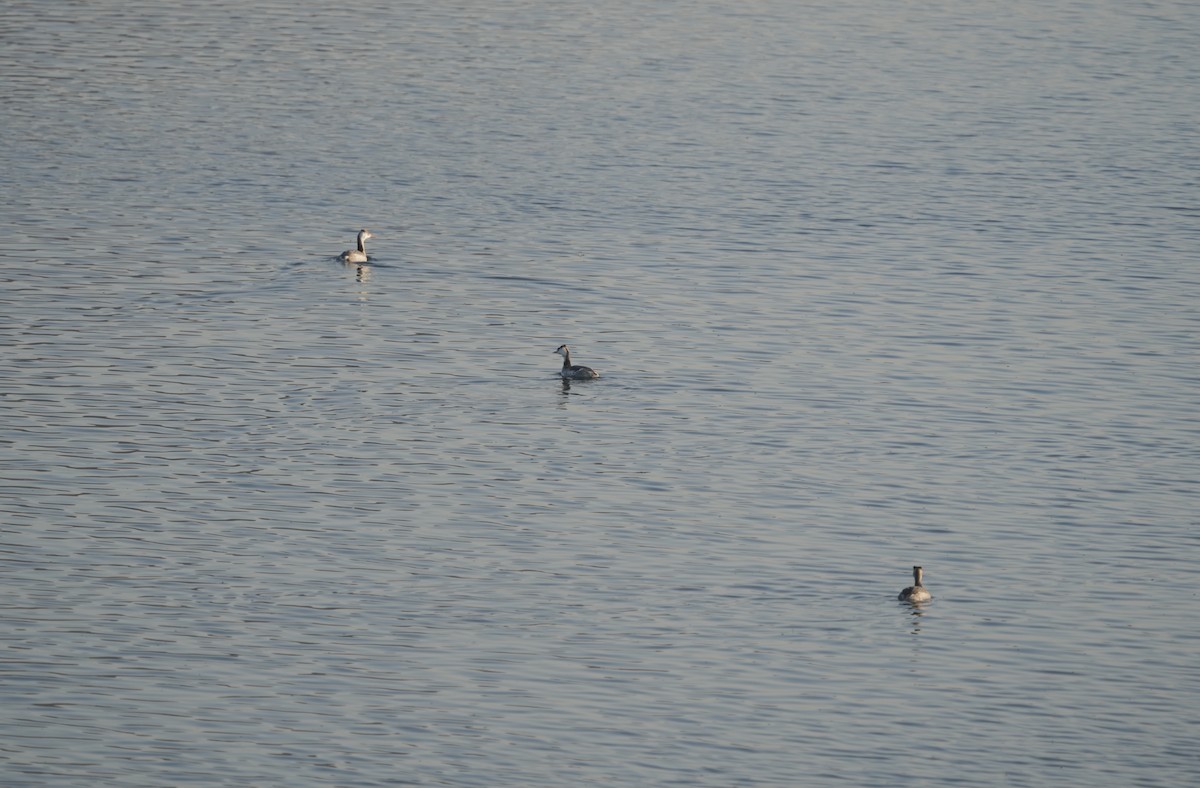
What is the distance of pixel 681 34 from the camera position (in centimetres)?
6931

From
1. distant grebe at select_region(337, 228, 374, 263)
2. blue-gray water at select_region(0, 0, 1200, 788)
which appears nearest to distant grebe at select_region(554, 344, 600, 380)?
blue-gray water at select_region(0, 0, 1200, 788)

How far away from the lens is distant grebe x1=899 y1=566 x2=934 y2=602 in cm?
2552

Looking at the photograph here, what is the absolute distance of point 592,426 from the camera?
109 feet

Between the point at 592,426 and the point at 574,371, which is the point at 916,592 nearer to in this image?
the point at 592,426

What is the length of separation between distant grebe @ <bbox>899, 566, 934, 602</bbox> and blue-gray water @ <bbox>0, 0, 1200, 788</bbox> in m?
0.21

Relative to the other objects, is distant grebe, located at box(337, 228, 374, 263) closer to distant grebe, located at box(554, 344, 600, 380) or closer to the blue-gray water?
the blue-gray water

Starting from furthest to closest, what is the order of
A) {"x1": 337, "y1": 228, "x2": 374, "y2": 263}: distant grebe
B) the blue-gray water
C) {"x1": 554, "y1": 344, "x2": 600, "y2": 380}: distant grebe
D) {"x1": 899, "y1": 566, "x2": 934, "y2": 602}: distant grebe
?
{"x1": 337, "y1": 228, "x2": 374, "y2": 263}: distant grebe, {"x1": 554, "y1": 344, "x2": 600, "y2": 380}: distant grebe, {"x1": 899, "y1": 566, "x2": 934, "y2": 602}: distant grebe, the blue-gray water

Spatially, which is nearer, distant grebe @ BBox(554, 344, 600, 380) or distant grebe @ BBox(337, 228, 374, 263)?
distant grebe @ BBox(554, 344, 600, 380)

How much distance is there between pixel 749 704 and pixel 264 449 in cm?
1095

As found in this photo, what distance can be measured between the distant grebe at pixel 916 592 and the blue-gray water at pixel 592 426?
0.21 m

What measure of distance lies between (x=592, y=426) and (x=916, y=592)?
8.89 meters

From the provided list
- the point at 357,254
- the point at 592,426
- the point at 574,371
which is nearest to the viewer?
the point at 592,426

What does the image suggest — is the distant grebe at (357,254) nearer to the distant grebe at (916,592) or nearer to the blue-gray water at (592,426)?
the blue-gray water at (592,426)

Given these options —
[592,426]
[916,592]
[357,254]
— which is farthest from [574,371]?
[916,592]
